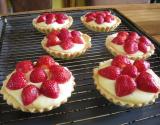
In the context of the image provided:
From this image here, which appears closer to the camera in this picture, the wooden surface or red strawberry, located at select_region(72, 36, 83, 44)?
red strawberry, located at select_region(72, 36, 83, 44)

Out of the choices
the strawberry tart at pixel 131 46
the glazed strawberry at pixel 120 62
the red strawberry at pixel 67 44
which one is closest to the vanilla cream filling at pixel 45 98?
the glazed strawberry at pixel 120 62

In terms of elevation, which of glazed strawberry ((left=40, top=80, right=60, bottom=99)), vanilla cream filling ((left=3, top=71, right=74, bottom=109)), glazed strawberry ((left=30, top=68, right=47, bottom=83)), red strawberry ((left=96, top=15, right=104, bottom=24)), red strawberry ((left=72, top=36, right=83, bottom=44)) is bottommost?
vanilla cream filling ((left=3, top=71, right=74, bottom=109))

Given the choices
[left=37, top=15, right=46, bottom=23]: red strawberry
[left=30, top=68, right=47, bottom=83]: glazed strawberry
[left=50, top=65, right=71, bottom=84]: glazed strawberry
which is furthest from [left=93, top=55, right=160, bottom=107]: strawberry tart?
[left=37, top=15, right=46, bottom=23]: red strawberry

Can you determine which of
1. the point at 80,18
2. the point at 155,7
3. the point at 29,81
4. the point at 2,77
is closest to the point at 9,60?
the point at 2,77

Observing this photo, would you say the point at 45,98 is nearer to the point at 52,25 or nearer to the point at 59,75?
the point at 59,75

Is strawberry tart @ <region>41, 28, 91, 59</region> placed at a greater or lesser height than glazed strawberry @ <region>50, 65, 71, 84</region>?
greater

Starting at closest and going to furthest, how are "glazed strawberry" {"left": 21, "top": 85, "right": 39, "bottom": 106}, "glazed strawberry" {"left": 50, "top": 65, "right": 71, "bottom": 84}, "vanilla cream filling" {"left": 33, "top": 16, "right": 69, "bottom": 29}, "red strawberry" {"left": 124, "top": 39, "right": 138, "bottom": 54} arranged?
"glazed strawberry" {"left": 21, "top": 85, "right": 39, "bottom": 106}, "glazed strawberry" {"left": 50, "top": 65, "right": 71, "bottom": 84}, "red strawberry" {"left": 124, "top": 39, "right": 138, "bottom": 54}, "vanilla cream filling" {"left": 33, "top": 16, "right": 69, "bottom": 29}

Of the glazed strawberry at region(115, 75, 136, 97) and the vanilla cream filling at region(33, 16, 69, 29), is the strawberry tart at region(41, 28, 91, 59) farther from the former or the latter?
the glazed strawberry at region(115, 75, 136, 97)

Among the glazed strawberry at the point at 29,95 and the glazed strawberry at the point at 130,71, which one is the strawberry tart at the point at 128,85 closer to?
the glazed strawberry at the point at 130,71

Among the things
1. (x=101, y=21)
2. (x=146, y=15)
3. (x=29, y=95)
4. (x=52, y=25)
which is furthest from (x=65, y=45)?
(x=146, y=15)
